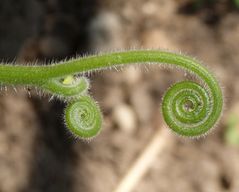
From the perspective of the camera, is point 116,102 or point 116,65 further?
point 116,102

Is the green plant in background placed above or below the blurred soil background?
below

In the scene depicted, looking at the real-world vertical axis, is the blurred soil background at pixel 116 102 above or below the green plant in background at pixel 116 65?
above

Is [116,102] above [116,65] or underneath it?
above

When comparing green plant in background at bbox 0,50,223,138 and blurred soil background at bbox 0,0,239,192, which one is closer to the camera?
green plant in background at bbox 0,50,223,138

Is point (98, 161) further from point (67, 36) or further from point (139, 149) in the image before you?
point (67, 36)

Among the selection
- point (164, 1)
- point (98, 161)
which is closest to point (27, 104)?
point (98, 161)
